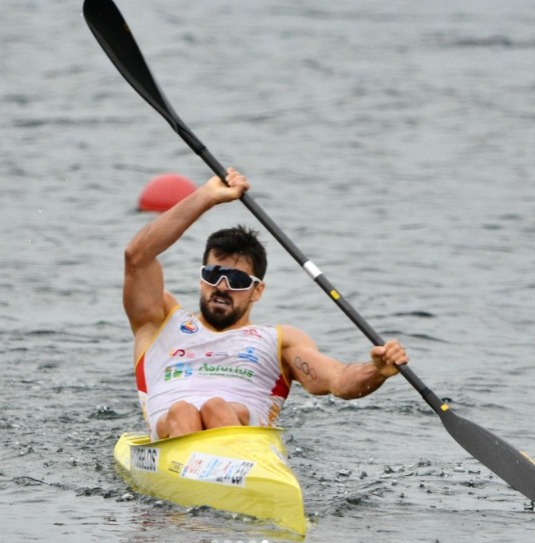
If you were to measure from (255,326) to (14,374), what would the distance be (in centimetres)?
300

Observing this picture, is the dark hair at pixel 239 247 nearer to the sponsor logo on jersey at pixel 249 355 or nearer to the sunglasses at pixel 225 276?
the sunglasses at pixel 225 276

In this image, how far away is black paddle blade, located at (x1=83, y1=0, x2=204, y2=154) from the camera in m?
8.69

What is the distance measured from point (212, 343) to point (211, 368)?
0.15 metres

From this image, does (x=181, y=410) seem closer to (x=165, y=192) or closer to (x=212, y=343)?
(x=212, y=343)

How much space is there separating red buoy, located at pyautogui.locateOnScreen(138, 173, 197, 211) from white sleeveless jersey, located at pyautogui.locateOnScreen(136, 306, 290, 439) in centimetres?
690

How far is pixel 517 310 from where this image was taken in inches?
504

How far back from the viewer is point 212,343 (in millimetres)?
8094

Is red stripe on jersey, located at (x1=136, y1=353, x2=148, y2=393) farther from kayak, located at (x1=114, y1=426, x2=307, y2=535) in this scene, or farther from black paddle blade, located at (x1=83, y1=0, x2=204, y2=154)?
black paddle blade, located at (x1=83, y1=0, x2=204, y2=154)

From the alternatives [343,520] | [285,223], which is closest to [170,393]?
[343,520]

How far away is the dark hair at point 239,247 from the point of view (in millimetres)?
8062

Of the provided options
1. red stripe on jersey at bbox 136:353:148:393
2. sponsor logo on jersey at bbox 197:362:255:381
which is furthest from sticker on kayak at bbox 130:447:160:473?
sponsor logo on jersey at bbox 197:362:255:381

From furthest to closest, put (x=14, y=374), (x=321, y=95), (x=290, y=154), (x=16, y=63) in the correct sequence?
(x=16, y=63)
(x=321, y=95)
(x=290, y=154)
(x=14, y=374)

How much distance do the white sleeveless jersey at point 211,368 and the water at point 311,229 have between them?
A: 1.80ft

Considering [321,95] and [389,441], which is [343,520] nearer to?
[389,441]
